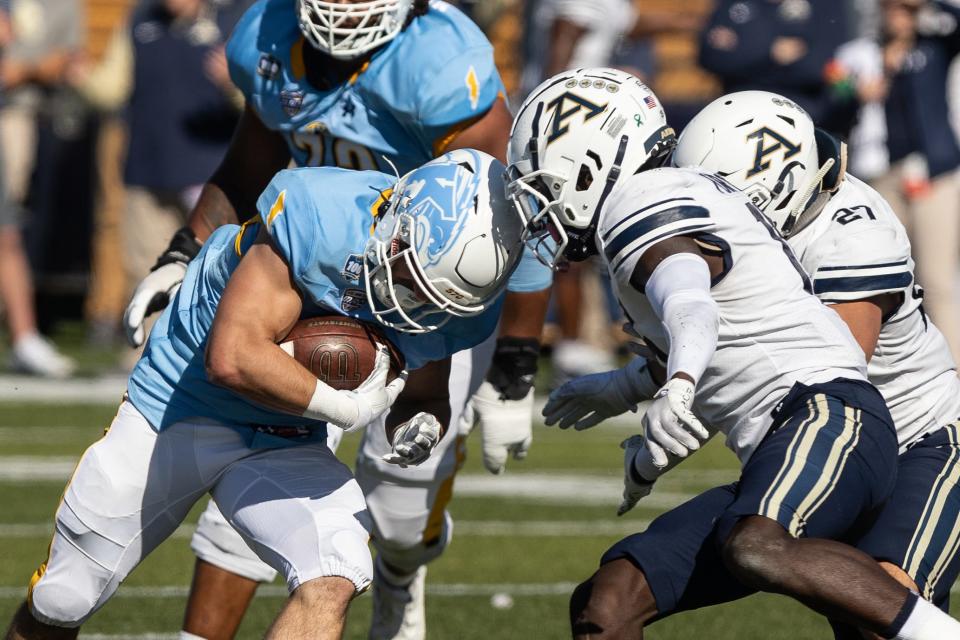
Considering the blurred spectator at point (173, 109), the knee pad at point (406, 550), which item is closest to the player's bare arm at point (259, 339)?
the knee pad at point (406, 550)

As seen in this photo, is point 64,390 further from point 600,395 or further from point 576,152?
point 576,152

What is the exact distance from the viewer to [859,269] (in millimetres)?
3768

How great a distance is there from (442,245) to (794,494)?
0.85 meters

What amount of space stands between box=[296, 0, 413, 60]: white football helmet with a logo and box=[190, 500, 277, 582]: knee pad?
3.96ft

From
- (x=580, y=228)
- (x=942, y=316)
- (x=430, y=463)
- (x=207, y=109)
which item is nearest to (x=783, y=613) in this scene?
(x=430, y=463)

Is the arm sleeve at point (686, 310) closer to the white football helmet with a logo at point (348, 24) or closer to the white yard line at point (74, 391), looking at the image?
the white football helmet with a logo at point (348, 24)

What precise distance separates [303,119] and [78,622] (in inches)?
56.7

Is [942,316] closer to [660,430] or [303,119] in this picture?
[303,119]

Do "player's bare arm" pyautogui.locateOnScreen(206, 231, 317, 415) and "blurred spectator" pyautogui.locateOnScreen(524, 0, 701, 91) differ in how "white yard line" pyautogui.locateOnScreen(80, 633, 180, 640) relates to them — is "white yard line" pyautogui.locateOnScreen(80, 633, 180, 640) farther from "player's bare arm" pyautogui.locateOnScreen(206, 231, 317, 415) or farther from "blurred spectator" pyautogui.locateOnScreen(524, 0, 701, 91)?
"blurred spectator" pyautogui.locateOnScreen(524, 0, 701, 91)

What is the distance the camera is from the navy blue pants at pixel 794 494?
10.8 feet

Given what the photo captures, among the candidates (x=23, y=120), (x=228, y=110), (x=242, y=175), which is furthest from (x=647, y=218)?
(x=23, y=120)

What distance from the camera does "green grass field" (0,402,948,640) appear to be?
4.95 metres

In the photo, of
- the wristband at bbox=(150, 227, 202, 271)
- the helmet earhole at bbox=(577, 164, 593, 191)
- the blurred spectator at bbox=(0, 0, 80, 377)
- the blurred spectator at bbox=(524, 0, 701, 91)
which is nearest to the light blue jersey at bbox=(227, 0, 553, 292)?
the wristband at bbox=(150, 227, 202, 271)

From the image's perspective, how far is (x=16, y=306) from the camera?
963 centimetres
